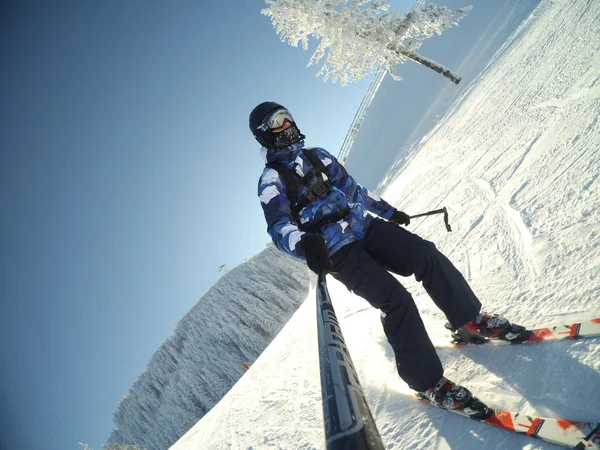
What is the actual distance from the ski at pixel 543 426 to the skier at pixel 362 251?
0.31 ft

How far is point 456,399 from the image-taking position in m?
1.97

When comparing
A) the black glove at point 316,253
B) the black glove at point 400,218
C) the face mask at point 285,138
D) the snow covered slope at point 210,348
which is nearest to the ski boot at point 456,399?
the black glove at point 316,253

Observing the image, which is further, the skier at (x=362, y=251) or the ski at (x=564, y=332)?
the skier at (x=362, y=251)

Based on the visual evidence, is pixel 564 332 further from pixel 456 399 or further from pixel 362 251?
pixel 362 251

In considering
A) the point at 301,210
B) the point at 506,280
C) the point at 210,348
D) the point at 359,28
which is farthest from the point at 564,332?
the point at 210,348

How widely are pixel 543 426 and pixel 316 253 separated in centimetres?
153

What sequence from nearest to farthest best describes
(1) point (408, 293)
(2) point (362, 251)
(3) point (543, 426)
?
(3) point (543, 426) → (1) point (408, 293) → (2) point (362, 251)

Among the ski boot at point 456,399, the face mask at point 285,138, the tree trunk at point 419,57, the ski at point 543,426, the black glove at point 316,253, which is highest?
the tree trunk at point 419,57

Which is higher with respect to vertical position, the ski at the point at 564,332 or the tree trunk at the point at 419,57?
the tree trunk at the point at 419,57

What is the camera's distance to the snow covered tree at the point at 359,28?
1204cm

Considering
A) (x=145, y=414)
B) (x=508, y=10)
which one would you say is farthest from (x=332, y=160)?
(x=145, y=414)

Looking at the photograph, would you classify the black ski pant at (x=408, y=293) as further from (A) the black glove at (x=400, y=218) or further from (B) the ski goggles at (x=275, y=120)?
(B) the ski goggles at (x=275, y=120)

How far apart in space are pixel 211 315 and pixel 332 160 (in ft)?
115

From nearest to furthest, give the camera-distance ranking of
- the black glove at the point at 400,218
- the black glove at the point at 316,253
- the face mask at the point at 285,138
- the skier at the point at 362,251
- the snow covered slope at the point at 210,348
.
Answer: the black glove at the point at 316,253, the skier at the point at 362,251, the face mask at the point at 285,138, the black glove at the point at 400,218, the snow covered slope at the point at 210,348
